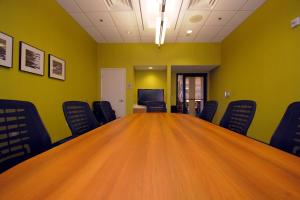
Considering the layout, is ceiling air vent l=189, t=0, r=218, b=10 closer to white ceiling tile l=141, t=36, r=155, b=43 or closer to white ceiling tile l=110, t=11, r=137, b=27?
white ceiling tile l=110, t=11, r=137, b=27

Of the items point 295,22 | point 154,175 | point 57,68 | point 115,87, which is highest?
point 295,22

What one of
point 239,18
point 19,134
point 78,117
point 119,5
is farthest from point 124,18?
point 19,134

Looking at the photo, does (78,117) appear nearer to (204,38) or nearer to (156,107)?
(156,107)

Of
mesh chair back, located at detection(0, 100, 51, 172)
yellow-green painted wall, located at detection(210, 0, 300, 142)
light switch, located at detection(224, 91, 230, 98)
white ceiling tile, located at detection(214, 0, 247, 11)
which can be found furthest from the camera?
light switch, located at detection(224, 91, 230, 98)

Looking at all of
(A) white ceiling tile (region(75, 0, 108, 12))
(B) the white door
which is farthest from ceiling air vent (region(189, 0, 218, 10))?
(B) the white door

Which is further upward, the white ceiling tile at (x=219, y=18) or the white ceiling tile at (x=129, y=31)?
the white ceiling tile at (x=219, y=18)

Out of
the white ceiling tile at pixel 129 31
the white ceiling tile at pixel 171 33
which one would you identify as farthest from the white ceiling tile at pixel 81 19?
the white ceiling tile at pixel 171 33

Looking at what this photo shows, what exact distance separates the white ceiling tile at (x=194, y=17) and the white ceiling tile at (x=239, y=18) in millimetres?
627

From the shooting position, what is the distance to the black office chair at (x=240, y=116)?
4.75ft

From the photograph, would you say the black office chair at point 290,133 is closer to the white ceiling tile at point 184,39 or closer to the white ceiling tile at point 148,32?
the white ceiling tile at point 148,32

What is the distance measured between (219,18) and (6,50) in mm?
3859

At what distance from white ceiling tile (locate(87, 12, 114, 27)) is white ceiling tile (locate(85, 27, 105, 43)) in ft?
1.06

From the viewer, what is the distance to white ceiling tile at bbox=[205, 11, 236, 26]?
355cm

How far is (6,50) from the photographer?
2211 millimetres
